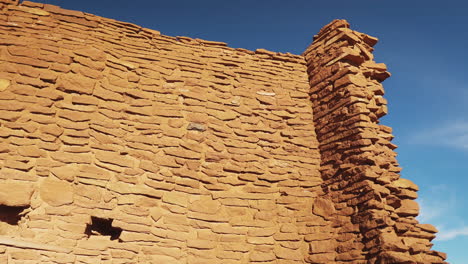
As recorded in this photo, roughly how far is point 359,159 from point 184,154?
198 centimetres

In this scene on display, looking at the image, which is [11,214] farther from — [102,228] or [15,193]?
[102,228]

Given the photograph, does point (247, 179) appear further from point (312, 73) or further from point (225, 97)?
point (312, 73)

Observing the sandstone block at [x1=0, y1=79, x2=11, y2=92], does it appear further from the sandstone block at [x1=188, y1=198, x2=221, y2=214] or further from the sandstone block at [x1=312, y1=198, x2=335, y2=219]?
the sandstone block at [x1=312, y1=198, x2=335, y2=219]

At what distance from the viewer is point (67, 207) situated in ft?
10.5

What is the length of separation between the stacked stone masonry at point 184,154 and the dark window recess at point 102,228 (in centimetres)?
1

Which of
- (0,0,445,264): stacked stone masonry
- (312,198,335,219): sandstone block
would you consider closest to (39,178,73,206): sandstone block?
(0,0,445,264): stacked stone masonry

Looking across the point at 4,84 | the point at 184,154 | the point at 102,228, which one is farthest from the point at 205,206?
the point at 4,84

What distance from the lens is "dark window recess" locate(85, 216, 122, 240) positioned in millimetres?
3281

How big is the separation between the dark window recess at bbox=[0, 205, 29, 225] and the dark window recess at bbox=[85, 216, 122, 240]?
1.91 ft

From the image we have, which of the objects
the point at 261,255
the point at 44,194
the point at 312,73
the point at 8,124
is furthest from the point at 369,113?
the point at 8,124

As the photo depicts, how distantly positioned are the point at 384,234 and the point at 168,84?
9.71ft

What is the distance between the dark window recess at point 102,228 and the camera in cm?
328

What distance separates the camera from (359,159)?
387 cm

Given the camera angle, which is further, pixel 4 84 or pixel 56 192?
pixel 4 84
